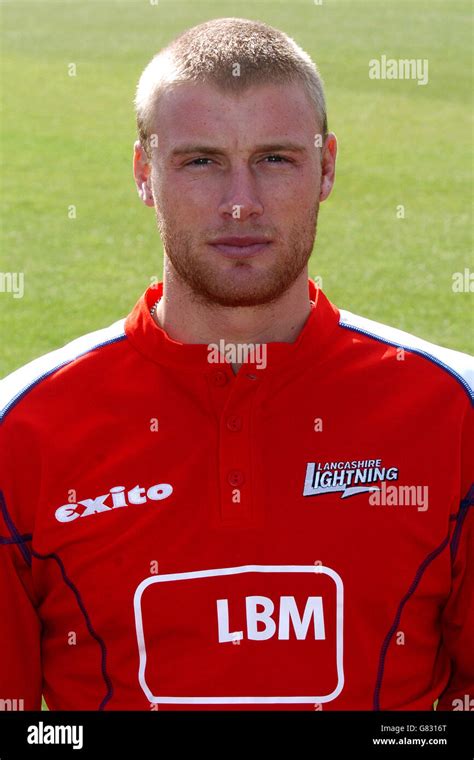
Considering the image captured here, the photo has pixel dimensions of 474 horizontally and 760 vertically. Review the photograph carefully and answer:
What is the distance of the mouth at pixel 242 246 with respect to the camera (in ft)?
7.84

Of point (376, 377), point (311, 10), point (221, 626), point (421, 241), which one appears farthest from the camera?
point (311, 10)

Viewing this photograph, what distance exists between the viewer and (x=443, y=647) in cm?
253

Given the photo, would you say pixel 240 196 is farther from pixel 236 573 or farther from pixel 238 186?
pixel 236 573

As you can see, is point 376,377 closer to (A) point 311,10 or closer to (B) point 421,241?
(B) point 421,241

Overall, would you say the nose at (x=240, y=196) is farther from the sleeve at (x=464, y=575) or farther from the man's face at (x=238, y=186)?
the sleeve at (x=464, y=575)

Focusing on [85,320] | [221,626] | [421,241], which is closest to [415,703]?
[221,626]

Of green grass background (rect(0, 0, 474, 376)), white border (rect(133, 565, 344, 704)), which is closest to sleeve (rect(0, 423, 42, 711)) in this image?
white border (rect(133, 565, 344, 704))

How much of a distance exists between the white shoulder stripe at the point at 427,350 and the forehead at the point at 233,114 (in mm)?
410

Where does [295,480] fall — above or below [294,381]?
below

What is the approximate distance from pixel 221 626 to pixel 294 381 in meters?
0.48

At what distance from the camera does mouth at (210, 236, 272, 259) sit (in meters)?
2.39

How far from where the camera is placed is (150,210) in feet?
37.7

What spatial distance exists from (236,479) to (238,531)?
95mm
